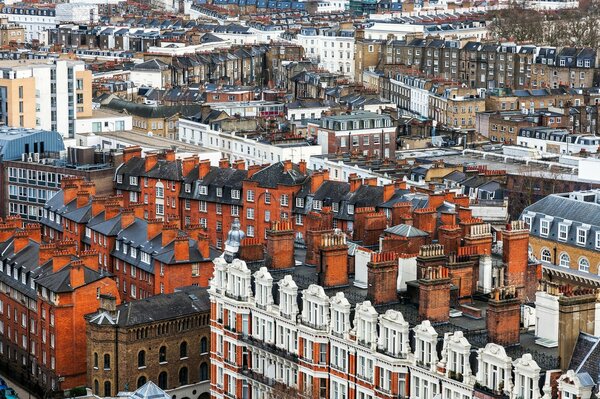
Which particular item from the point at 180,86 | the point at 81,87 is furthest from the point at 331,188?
the point at 180,86

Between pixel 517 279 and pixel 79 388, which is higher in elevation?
pixel 517 279

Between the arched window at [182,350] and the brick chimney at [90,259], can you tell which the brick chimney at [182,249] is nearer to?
the brick chimney at [90,259]

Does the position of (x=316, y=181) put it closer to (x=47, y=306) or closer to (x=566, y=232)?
(x=566, y=232)

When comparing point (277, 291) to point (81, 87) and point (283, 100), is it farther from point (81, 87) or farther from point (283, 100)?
point (283, 100)

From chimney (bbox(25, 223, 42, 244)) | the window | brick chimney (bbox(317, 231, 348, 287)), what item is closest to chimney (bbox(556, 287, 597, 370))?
brick chimney (bbox(317, 231, 348, 287))

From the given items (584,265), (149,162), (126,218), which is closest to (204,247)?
(126,218)

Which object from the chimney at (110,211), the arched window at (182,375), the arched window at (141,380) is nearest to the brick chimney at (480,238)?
the arched window at (182,375)

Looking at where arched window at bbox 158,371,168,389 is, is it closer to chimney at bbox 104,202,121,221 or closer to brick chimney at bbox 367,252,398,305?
brick chimney at bbox 367,252,398,305
